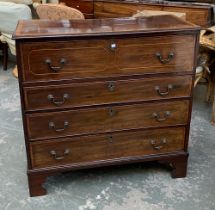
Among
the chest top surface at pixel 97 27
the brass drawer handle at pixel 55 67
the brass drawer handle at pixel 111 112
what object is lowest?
the brass drawer handle at pixel 111 112

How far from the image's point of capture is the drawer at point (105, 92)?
1.79m

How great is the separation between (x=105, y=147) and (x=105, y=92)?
350 mm

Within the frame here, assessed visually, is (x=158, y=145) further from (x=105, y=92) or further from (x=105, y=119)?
(x=105, y=92)

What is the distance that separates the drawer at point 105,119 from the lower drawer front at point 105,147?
0.15 feet

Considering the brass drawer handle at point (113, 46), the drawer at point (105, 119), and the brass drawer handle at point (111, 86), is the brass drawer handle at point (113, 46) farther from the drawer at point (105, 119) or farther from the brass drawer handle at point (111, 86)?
the drawer at point (105, 119)

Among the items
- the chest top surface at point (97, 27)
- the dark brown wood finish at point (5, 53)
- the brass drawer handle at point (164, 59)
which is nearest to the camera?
the chest top surface at point (97, 27)

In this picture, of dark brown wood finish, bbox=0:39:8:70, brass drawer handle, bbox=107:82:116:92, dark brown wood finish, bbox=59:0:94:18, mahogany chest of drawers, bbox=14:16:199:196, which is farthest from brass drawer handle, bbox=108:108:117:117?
dark brown wood finish, bbox=0:39:8:70

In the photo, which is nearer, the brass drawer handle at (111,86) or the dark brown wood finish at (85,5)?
the brass drawer handle at (111,86)

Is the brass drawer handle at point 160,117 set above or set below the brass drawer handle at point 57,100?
below

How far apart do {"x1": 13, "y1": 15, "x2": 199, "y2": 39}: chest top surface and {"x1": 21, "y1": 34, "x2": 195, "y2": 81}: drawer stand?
0.04m

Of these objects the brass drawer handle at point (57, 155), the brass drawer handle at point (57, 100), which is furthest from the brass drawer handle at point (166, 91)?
the brass drawer handle at point (57, 155)

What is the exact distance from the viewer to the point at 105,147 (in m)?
2.00

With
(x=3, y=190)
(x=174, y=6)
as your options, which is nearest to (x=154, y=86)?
(x=3, y=190)

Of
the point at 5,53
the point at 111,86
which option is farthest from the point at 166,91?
the point at 5,53
